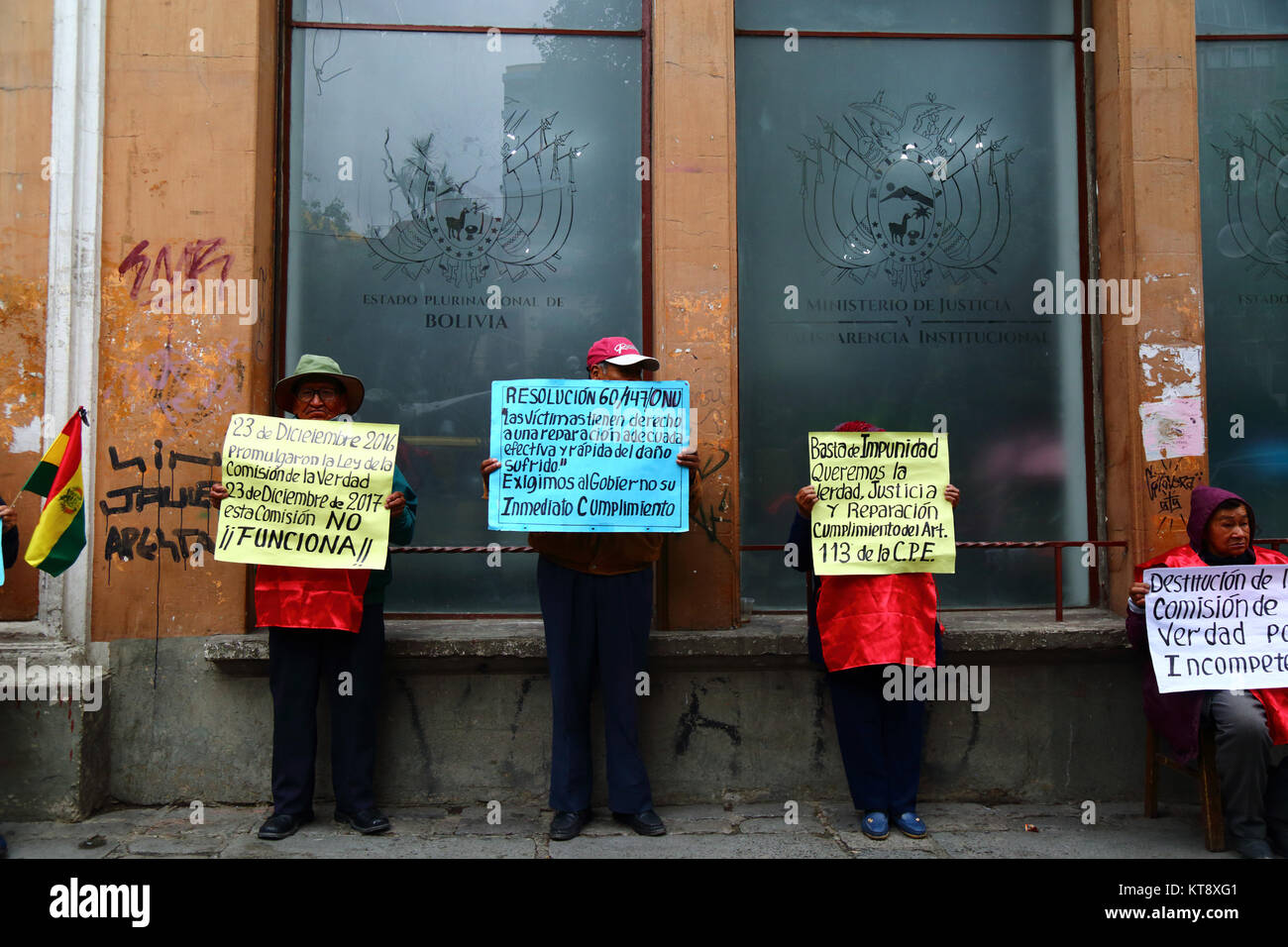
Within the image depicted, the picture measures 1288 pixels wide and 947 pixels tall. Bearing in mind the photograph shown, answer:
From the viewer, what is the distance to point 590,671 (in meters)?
4.52

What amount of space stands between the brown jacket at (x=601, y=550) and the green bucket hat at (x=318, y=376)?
1.27m

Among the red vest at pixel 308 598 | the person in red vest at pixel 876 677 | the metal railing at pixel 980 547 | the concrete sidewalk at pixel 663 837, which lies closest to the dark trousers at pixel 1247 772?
the concrete sidewalk at pixel 663 837

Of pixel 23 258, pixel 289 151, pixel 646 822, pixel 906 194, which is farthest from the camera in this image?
pixel 906 194

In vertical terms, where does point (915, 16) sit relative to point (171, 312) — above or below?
above

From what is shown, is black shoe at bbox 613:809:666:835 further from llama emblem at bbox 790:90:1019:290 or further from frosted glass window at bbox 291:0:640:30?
frosted glass window at bbox 291:0:640:30

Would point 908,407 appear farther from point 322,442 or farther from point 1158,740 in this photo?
point 322,442

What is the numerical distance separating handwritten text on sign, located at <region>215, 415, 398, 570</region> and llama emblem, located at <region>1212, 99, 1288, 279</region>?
5101 millimetres

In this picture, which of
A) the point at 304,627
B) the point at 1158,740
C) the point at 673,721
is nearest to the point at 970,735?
the point at 1158,740

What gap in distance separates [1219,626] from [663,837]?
107 inches

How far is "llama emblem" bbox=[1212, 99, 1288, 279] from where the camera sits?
5.71 m

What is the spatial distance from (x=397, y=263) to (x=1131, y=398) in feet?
13.9

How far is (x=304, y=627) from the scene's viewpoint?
170 inches

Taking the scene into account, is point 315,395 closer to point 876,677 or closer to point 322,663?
point 322,663

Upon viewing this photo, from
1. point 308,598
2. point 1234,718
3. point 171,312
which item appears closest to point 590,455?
point 308,598
